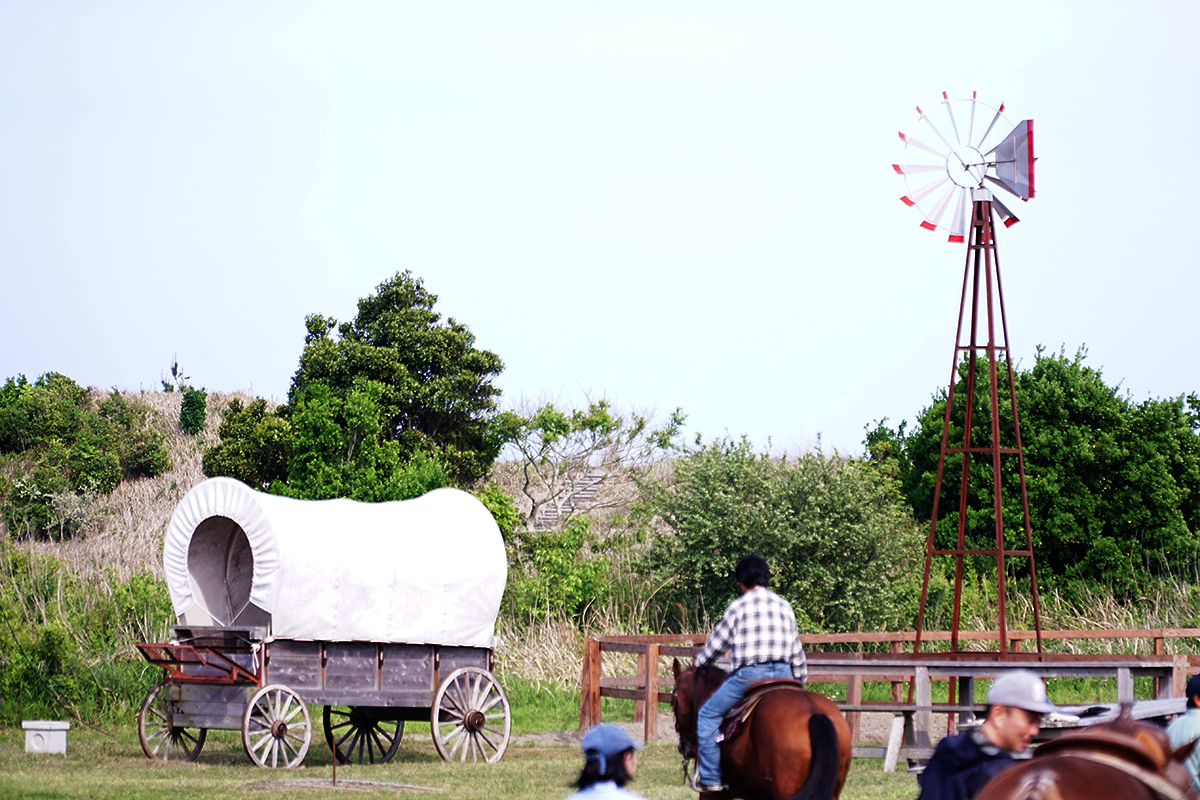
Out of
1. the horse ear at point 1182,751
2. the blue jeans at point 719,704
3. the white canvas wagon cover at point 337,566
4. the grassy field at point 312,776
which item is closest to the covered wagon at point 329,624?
the white canvas wagon cover at point 337,566

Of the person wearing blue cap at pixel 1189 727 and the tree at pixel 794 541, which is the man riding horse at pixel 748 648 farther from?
the tree at pixel 794 541

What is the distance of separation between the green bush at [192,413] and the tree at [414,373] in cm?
1160

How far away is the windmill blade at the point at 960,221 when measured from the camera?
15.2m

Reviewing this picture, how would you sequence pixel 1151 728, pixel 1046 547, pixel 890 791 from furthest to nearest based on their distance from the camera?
pixel 1046 547, pixel 890 791, pixel 1151 728

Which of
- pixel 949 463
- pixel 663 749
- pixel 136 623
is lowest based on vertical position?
pixel 663 749

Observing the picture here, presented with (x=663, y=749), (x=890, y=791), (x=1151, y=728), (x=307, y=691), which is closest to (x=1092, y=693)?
(x=663, y=749)

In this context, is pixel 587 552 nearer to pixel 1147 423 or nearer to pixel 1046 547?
pixel 1046 547

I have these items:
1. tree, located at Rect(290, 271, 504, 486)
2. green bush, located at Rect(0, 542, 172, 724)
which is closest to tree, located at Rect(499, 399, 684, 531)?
tree, located at Rect(290, 271, 504, 486)

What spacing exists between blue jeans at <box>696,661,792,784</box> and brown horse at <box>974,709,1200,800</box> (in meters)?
4.16

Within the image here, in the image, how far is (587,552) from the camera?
2853 centimetres

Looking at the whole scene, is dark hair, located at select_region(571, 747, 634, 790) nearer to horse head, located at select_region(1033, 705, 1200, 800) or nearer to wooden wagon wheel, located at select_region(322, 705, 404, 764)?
horse head, located at select_region(1033, 705, 1200, 800)

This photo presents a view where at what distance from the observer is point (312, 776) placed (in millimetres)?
12594

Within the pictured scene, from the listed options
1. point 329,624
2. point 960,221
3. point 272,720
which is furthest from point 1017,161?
point 272,720

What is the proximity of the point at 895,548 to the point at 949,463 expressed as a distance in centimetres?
904
